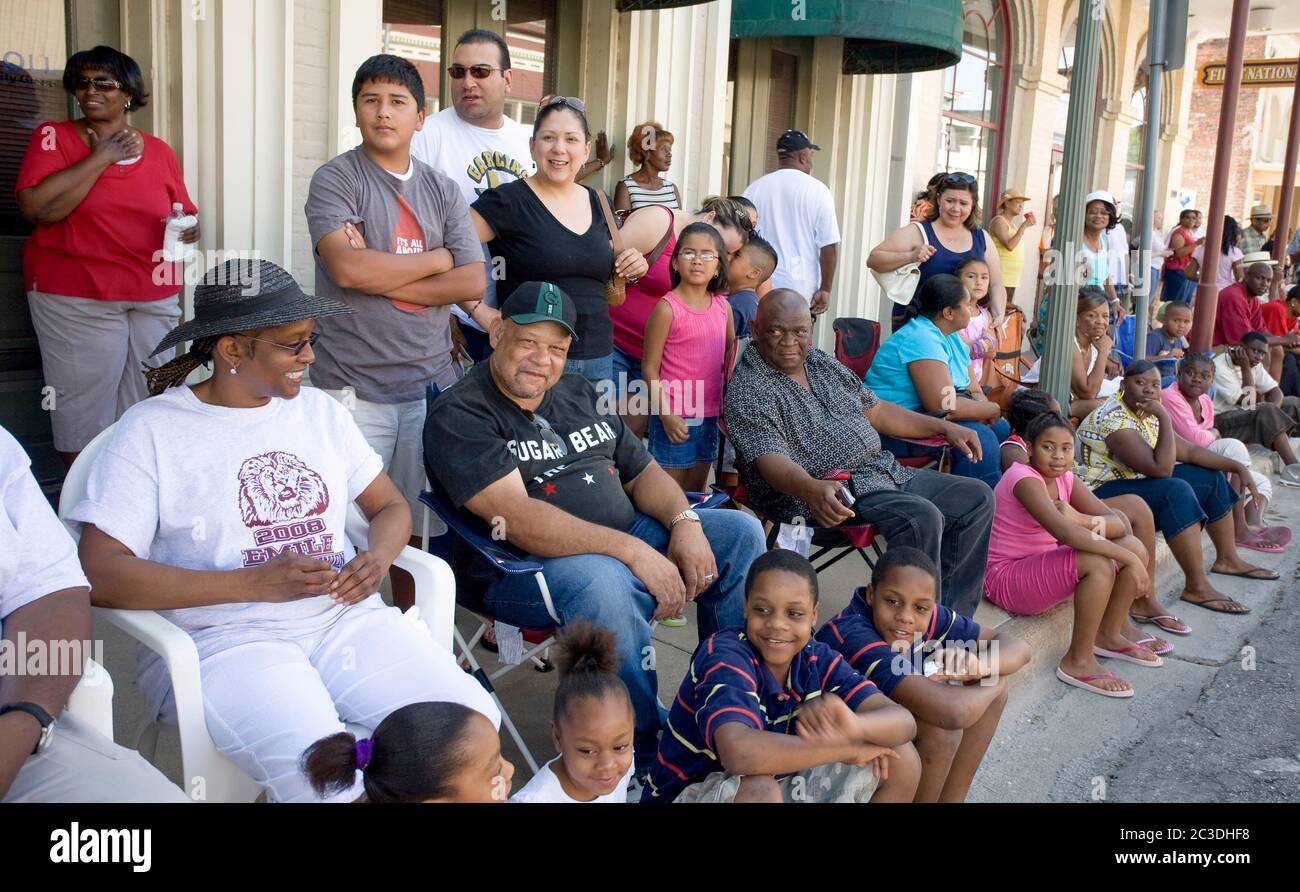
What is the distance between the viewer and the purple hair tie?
2193 millimetres

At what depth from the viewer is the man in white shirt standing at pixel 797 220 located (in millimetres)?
6934

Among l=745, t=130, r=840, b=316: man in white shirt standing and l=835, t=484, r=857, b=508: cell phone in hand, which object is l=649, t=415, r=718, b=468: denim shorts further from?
l=745, t=130, r=840, b=316: man in white shirt standing

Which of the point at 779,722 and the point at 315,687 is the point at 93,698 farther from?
the point at 779,722

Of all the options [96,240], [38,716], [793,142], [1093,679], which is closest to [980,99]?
[793,142]

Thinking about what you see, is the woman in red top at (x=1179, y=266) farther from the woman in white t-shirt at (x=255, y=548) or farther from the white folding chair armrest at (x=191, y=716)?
the white folding chair armrest at (x=191, y=716)

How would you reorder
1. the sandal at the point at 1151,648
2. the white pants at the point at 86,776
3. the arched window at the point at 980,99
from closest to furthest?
the white pants at the point at 86,776 → the sandal at the point at 1151,648 → the arched window at the point at 980,99

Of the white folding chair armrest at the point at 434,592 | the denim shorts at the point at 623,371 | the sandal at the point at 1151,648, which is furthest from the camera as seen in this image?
the sandal at the point at 1151,648

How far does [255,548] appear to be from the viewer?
277 cm

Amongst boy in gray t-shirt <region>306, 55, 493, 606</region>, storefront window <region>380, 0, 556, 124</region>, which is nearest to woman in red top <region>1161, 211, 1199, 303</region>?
storefront window <region>380, 0, 556, 124</region>

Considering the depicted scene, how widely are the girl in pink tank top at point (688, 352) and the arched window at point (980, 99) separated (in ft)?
25.7

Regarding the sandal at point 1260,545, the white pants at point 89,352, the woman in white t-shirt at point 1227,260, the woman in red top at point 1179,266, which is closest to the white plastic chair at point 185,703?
the white pants at point 89,352

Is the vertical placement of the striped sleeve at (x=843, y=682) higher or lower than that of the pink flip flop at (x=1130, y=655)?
higher

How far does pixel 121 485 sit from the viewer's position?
265cm

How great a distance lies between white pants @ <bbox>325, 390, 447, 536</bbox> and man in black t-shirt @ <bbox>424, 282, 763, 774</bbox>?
20.6 inches
